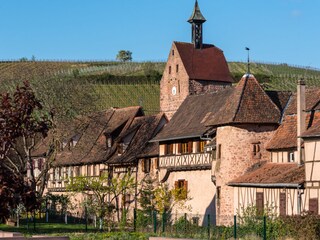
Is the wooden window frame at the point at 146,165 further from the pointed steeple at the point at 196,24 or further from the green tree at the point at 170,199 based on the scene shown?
the pointed steeple at the point at 196,24

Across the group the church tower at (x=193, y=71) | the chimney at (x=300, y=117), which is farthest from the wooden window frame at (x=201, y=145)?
the church tower at (x=193, y=71)

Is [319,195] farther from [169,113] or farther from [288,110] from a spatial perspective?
[169,113]

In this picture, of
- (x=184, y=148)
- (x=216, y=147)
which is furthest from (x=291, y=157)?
(x=184, y=148)

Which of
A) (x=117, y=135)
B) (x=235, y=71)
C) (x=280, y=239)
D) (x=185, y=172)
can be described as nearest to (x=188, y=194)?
(x=185, y=172)

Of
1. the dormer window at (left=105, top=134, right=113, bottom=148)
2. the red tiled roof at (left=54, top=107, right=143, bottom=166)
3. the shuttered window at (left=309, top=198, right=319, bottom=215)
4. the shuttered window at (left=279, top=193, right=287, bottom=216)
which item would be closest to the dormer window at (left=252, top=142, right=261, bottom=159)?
the shuttered window at (left=279, top=193, right=287, bottom=216)

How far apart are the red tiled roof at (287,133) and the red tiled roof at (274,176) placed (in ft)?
3.31

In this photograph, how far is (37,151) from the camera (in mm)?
83562

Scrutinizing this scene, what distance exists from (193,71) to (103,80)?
4369cm

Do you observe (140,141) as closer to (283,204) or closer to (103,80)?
(283,204)

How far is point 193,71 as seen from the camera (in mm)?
77875

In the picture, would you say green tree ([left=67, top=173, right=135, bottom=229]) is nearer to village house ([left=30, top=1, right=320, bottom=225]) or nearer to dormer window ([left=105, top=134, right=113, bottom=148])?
village house ([left=30, top=1, right=320, bottom=225])

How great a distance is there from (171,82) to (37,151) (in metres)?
14.2

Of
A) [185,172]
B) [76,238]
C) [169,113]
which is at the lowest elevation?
[76,238]

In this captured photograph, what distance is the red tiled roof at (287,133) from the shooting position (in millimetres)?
47000
